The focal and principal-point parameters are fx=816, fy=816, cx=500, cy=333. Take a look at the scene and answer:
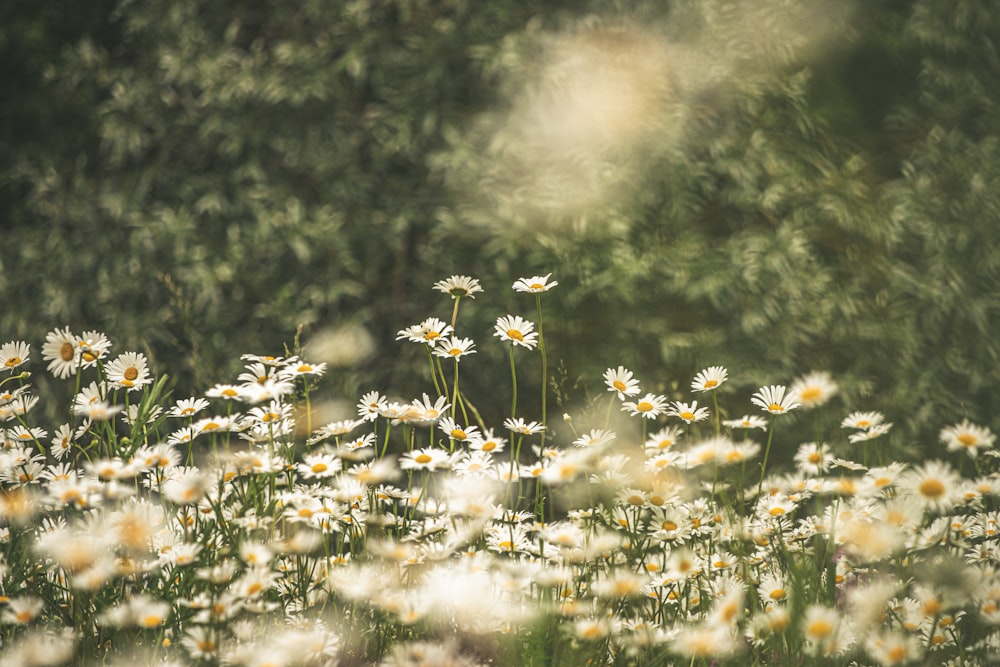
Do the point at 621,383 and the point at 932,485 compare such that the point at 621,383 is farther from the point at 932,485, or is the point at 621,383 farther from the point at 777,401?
the point at 932,485

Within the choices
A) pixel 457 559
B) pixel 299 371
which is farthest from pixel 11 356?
pixel 457 559

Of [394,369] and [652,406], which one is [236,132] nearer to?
[394,369]

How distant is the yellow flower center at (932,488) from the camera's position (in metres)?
0.99

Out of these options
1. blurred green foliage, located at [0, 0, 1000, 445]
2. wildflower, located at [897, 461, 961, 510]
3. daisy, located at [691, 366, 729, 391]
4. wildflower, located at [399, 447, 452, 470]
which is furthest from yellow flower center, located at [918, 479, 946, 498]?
blurred green foliage, located at [0, 0, 1000, 445]

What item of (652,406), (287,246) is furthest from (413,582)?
(287,246)

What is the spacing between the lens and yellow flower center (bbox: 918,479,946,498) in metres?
0.99

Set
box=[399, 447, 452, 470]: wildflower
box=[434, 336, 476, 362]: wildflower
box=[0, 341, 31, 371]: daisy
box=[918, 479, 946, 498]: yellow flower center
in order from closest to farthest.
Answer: box=[918, 479, 946, 498]: yellow flower center < box=[399, 447, 452, 470]: wildflower < box=[0, 341, 31, 371]: daisy < box=[434, 336, 476, 362]: wildflower

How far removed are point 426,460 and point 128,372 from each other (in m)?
0.54

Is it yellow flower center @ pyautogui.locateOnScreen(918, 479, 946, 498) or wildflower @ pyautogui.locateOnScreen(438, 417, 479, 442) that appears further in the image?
wildflower @ pyautogui.locateOnScreen(438, 417, 479, 442)

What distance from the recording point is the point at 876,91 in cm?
345

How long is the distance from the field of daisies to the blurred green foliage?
1.58 metres

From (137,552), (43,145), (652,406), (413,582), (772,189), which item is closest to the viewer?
(137,552)

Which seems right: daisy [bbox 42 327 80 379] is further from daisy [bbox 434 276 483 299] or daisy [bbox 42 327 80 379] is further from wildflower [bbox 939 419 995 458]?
wildflower [bbox 939 419 995 458]

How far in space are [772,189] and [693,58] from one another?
0.59m
